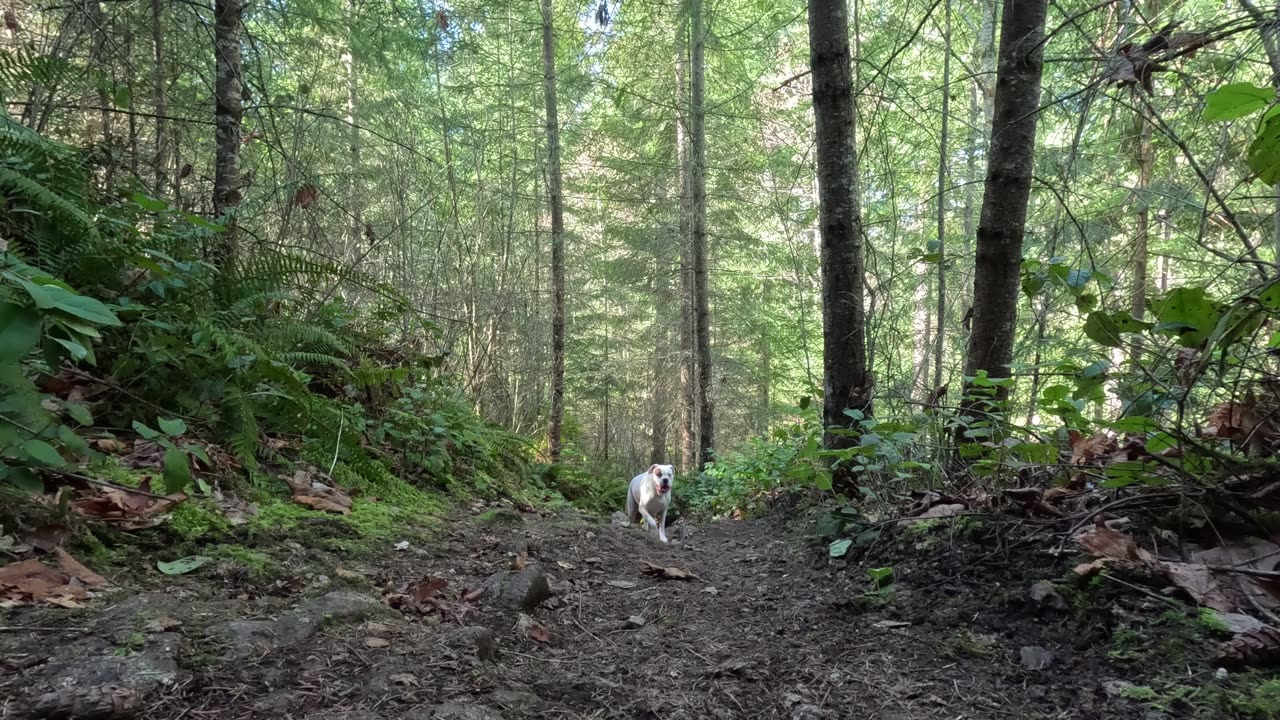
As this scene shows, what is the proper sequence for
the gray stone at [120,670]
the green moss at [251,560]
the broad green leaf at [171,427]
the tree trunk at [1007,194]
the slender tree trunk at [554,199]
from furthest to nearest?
the slender tree trunk at [554,199]
the tree trunk at [1007,194]
the green moss at [251,560]
the broad green leaf at [171,427]
the gray stone at [120,670]

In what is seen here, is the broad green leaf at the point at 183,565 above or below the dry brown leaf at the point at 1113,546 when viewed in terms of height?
below

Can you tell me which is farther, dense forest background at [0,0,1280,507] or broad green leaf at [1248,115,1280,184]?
dense forest background at [0,0,1280,507]

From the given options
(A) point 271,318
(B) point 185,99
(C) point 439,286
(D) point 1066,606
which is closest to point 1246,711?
(D) point 1066,606

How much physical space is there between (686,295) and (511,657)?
11622 mm

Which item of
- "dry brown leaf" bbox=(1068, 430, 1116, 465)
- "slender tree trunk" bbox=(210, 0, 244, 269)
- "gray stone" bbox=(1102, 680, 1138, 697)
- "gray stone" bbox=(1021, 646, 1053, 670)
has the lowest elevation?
"gray stone" bbox=(1021, 646, 1053, 670)

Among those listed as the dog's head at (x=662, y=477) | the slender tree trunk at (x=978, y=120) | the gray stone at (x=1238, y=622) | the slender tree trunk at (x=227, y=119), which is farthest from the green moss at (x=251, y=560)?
the slender tree trunk at (x=978, y=120)

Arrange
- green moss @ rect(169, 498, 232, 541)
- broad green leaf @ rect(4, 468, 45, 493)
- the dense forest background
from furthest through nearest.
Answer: the dense forest background, green moss @ rect(169, 498, 232, 541), broad green leaf @ rect(4, 468, 45, 493)

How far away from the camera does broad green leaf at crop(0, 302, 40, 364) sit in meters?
1.29

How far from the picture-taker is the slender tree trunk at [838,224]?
4.02m

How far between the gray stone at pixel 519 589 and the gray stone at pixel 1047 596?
174cm

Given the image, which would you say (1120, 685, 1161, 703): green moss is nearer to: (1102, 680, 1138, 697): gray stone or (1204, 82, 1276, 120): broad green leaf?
(1102, 680, 1138, 697): gray stone

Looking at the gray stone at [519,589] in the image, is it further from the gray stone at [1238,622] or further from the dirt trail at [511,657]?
the gray stone at [1238,622]

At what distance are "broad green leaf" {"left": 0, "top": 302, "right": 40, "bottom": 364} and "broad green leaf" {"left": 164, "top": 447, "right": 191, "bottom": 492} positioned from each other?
527mm

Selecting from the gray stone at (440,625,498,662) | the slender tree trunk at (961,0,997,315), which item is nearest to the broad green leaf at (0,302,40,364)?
the gray stone at (440,625,498,662)
